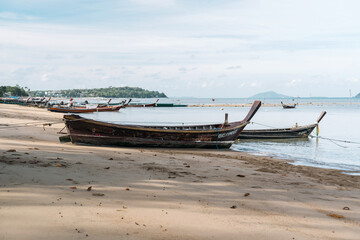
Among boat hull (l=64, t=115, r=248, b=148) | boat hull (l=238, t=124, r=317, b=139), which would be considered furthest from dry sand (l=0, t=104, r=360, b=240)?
boat hull (l=238, t=124, r=317, b=139)

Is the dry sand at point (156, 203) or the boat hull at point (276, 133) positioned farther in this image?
the boat hull at point (276, 133)

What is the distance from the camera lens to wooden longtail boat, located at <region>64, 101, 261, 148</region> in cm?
1341

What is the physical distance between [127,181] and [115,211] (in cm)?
194

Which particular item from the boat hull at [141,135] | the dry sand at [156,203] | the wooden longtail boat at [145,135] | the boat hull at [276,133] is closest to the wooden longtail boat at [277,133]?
the boat hull at [276,133]

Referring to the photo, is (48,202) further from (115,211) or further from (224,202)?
(224,202)

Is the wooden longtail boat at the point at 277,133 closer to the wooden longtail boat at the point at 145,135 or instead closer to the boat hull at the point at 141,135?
the wooden longtail boat at the point at 145,135

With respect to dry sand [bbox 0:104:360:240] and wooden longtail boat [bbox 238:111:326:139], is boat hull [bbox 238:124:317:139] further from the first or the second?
dry sand [bbox 0:104:360:240]

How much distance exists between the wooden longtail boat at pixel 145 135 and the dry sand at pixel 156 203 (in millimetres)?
4719

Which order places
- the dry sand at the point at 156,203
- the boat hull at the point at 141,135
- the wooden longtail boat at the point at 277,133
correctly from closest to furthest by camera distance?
the dry sand at the point at 156,203 → the boat hull at the point at 141,135 → the wooden longtail boat at the point at 277,133

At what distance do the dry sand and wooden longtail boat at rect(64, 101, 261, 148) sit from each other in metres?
4.72

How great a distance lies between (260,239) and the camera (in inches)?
170

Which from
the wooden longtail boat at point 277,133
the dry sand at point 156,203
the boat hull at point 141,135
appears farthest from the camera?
the wooden longtail boat at point 277,133

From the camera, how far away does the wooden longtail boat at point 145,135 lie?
44.0 ft

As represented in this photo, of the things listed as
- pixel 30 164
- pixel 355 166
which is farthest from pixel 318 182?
pixel 30 164
